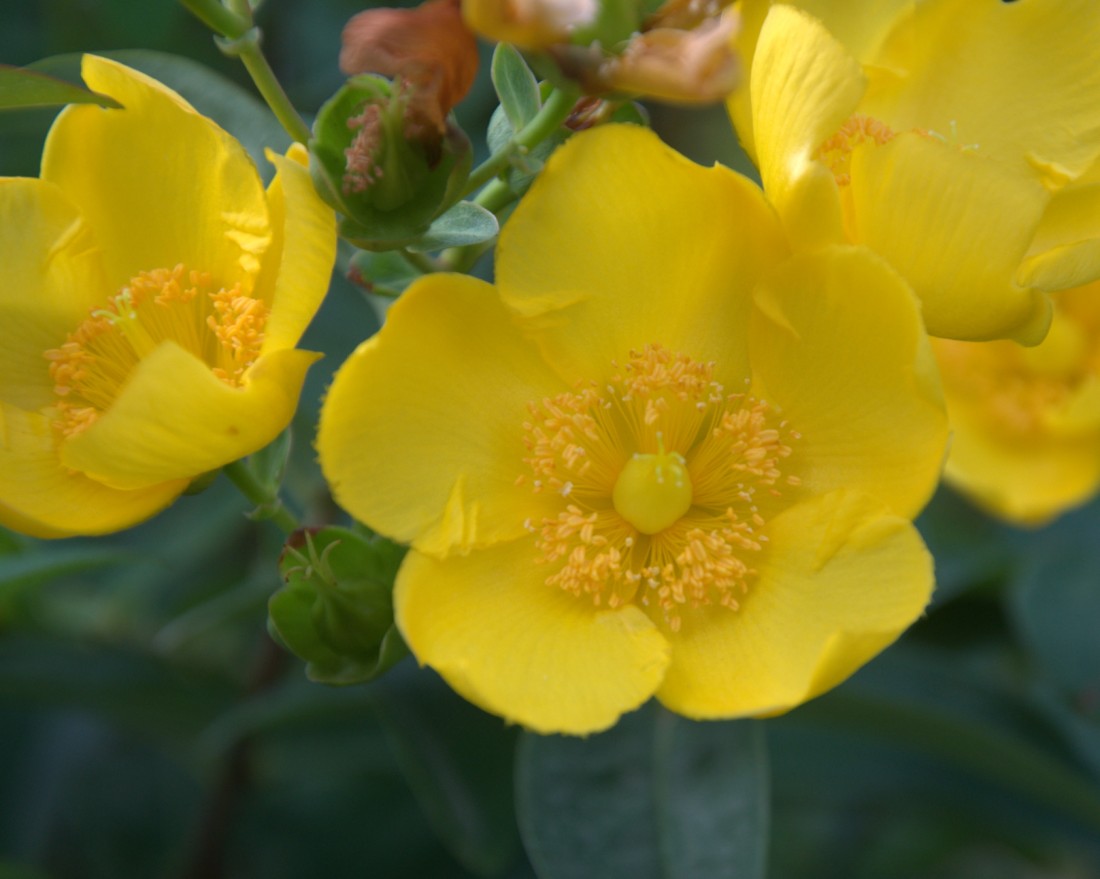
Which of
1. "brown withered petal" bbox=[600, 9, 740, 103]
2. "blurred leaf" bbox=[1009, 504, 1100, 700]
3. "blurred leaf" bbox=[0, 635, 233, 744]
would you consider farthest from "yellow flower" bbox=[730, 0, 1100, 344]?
"blurred leaf" bbox=[0, 635, 233, 744]

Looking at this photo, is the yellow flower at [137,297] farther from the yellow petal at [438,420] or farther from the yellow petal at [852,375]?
the yellow petal at [852,375]

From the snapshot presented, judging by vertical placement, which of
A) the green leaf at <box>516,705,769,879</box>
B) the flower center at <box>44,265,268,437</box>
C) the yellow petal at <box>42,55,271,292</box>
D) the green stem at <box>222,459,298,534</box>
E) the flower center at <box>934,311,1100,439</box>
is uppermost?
the yellow petal at <box>42,55,271,292</box>

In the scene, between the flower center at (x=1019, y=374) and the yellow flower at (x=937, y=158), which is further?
the flower center at (x=1019, y=374)

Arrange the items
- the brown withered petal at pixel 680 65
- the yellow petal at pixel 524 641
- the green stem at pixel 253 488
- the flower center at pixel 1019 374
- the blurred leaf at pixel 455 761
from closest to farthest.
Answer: the brown withered petal at pixel 680 65 < the yellow petal at pixel 524 641 < the green stem at pixel 253 488 < the blurred leaf at pixel 455 761 < the flower center at pixel 1019 374

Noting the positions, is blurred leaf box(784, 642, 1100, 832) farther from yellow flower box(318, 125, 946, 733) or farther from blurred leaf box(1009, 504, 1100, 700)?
yellow flower box(318, 125, 946, 733)

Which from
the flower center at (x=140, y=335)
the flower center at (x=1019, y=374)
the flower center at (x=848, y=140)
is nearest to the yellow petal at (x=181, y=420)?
the flower center at (x=140, y=335)

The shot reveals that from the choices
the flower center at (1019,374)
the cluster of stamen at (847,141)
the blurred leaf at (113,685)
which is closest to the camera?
the cluster of stamen at (847,141)
